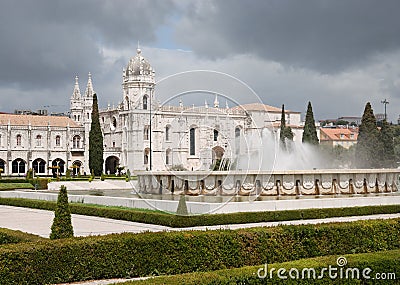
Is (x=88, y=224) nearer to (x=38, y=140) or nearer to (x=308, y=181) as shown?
(x=308, y=181)

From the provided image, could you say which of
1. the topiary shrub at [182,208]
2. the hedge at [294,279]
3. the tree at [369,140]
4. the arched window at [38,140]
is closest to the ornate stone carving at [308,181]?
the topiary shrub at [182,208]

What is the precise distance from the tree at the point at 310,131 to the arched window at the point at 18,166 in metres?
30.1

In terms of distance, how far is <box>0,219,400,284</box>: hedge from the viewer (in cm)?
755

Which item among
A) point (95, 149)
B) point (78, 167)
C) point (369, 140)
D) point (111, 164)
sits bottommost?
point (78, 167)

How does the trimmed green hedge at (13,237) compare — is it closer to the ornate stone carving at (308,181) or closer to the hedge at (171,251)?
the hedge at (171,251)

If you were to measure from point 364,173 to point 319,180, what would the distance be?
6.77 ft

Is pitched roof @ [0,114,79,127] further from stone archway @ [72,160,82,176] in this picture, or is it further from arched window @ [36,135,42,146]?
stone archway @ [72,160,82,176]

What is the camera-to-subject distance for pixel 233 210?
49.7ft

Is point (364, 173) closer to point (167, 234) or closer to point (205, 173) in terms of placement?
point (205, 173)

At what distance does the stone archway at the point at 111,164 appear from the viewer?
64000 millimetres

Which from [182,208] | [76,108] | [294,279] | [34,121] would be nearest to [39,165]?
[34,121]

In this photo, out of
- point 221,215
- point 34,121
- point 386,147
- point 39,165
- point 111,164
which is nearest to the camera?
point 221,215

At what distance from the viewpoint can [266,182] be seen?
19188 millimetres

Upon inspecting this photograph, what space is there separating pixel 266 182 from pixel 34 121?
160 feet
